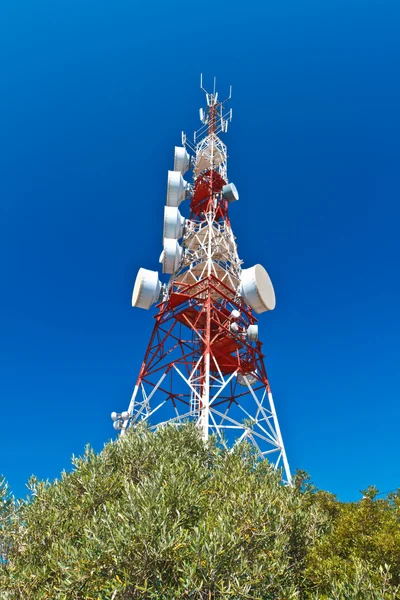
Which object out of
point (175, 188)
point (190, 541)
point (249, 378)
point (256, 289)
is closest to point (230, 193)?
point (175, 188)

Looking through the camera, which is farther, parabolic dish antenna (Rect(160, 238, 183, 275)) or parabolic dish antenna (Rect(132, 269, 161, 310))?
parabolic dish antenna (Rect(160, 238, 183, 275))

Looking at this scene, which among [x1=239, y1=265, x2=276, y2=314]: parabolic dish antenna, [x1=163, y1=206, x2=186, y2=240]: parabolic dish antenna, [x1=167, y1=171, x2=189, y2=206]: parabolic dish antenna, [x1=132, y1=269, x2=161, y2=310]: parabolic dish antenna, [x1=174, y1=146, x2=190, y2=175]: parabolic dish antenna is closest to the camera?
[x1=239, y1=265, x2=276, y2=314]: parabolic dish antenna

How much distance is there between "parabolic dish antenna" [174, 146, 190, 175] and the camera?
30.4 metres

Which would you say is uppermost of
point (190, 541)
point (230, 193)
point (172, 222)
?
point (230, 193)

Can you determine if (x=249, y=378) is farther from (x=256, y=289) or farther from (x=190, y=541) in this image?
(x=190, y=541)

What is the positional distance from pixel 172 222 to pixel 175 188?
3522 mm

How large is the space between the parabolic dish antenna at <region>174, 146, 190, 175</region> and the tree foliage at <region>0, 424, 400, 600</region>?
931 inches

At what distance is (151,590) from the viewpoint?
25.8ft

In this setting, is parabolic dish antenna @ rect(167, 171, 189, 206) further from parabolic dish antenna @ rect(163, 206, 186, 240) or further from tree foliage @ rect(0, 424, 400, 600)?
tree foliage @ rect(0, 424, 400, 600)

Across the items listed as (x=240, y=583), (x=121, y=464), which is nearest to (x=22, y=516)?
(x=121, y=464)

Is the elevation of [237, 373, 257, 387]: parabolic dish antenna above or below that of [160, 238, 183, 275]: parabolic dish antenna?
below

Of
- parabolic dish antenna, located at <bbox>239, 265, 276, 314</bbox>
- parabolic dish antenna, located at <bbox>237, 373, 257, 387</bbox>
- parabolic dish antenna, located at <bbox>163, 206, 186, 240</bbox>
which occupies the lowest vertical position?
parabolic dish antenna, located at <bbox>237, 373, 257, 387</bbox>

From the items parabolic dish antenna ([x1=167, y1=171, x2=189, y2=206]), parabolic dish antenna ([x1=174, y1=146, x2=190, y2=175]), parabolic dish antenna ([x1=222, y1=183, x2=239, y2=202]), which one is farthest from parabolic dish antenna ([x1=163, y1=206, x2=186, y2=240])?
parabolic dish antenna ([x1=174, y1=146, x2=190, y2=175])

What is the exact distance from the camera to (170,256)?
2466 centimetres
